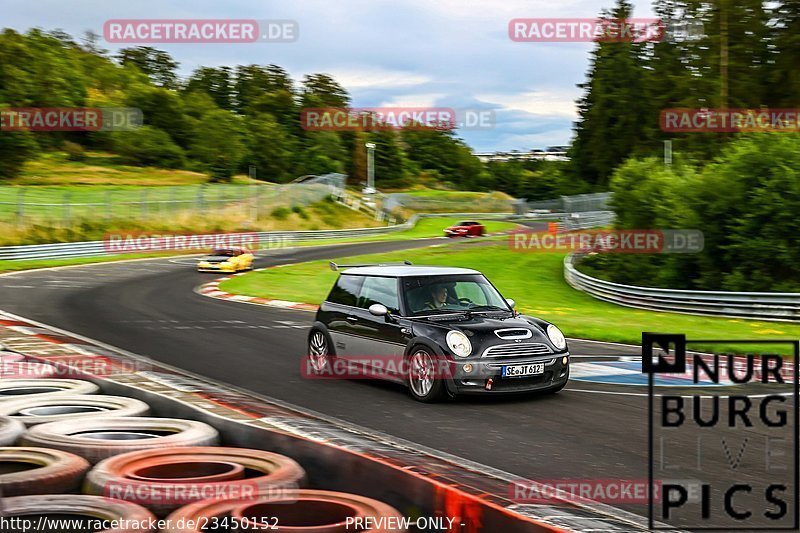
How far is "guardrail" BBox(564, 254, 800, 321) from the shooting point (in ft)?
79.9

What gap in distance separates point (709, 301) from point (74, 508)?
2392 centimetres

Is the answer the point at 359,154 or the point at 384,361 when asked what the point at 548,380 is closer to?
the point at 384,361

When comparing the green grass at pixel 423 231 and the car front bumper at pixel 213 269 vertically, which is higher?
the green grass at pixel 423 231

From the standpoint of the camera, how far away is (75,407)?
8.11 meters

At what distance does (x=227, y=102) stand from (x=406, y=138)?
92.2 ft

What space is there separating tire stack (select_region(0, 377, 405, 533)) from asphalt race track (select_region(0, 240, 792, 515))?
2.28 m

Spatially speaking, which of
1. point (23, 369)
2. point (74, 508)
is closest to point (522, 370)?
point (23, 369)

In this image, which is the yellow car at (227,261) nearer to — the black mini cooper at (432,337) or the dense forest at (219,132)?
the black mini cooper at (432,337)

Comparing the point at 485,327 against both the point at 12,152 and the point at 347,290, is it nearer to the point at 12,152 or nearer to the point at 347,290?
the point at 347,290

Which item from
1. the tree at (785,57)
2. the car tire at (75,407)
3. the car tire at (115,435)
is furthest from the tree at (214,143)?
the car tire at (115,435)

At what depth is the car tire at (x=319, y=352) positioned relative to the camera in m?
12.5

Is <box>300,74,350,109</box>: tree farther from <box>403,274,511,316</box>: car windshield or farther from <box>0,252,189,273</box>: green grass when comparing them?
<box>403,274,511,316</box>: car windshield

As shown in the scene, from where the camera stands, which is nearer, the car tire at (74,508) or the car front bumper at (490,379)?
the car tire at (74,508)

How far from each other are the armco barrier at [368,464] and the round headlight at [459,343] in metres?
2.63
